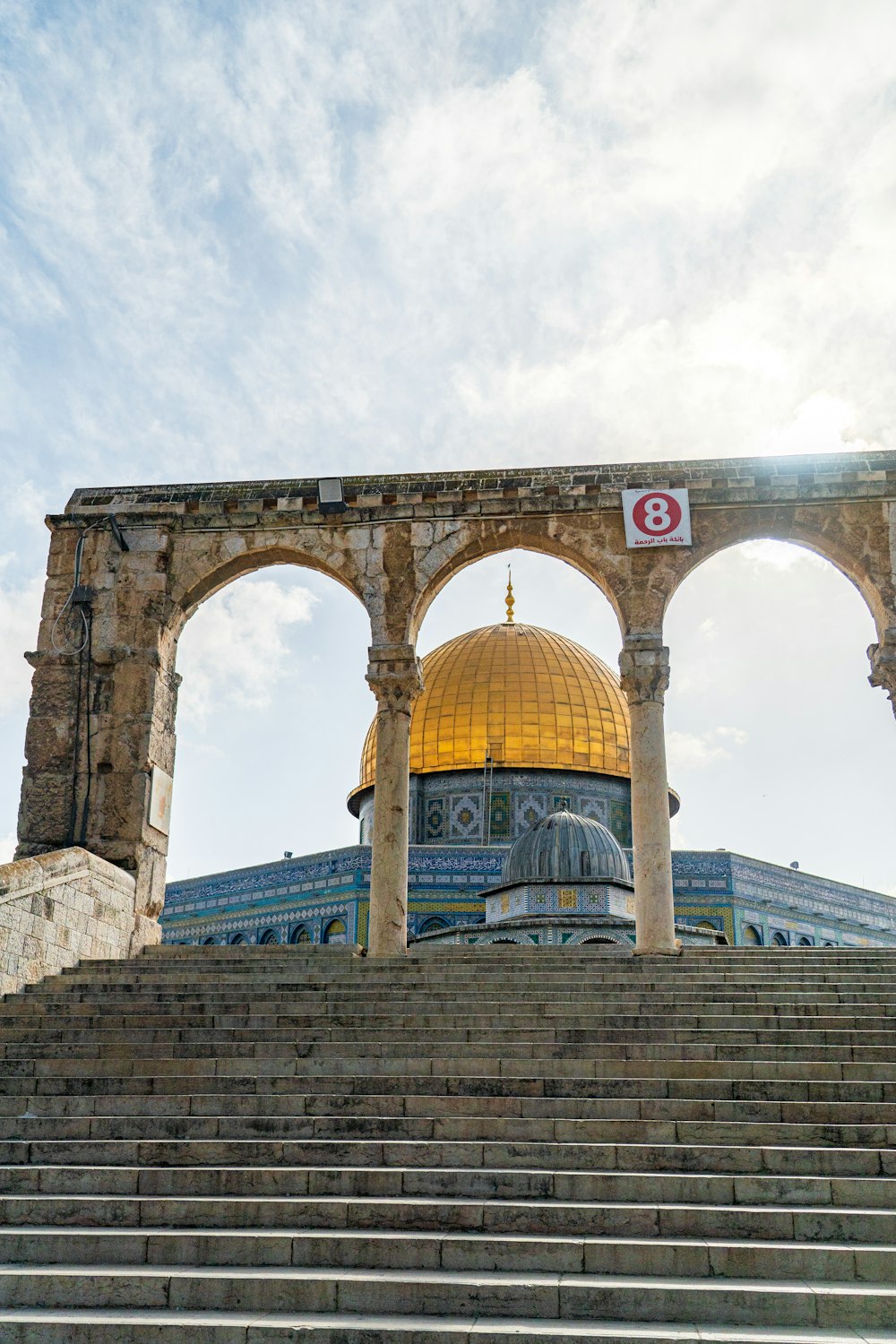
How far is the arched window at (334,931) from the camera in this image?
2994 cm

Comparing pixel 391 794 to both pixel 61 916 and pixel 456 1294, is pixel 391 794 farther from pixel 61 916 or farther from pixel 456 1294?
pixel 456 1294

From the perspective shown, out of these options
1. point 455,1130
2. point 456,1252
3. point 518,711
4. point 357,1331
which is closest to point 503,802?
point 518,711

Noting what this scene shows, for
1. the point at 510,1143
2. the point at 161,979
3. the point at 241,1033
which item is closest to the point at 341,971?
the point at 161,979

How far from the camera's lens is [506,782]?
32562 mm

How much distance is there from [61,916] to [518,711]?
→ 2178 centimetres

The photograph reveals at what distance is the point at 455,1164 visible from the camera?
22.5 ft

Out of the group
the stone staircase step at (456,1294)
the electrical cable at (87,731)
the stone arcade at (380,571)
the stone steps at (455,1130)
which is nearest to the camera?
the stone staircase step at (456,1294)

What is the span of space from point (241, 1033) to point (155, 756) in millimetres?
5928

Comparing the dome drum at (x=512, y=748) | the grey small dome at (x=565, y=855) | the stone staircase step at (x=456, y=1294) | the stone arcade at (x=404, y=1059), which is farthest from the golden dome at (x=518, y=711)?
the stone staircase step at (x=456, y=1294)

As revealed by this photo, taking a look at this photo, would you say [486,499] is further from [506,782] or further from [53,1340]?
[506,782]

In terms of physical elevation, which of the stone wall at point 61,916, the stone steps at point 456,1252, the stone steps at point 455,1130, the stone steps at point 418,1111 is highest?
the stone wall at point 61,916

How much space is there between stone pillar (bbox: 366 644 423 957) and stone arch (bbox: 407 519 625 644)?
1.49 ft

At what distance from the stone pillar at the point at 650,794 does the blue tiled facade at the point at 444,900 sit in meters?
15.7

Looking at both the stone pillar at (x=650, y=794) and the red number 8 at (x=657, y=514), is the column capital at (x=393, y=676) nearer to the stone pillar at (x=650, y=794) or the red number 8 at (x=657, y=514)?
the stone pillar at (x=650, y=794)
